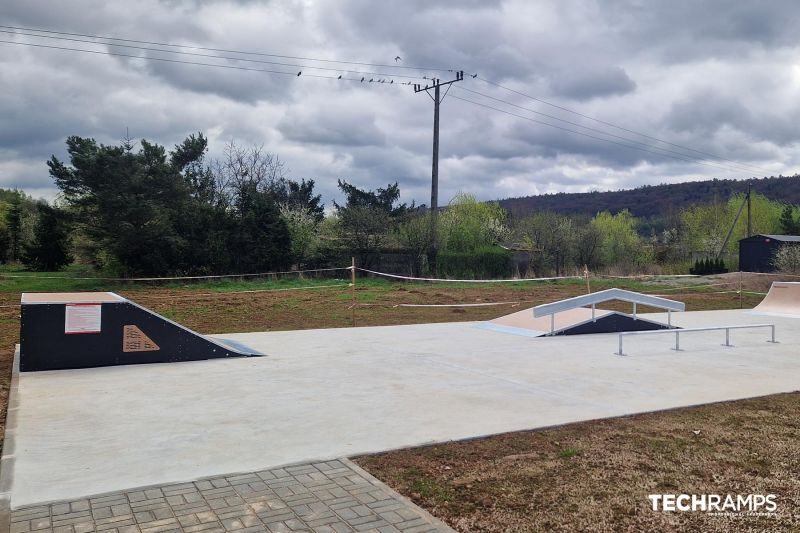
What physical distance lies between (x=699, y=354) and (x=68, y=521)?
9.08m

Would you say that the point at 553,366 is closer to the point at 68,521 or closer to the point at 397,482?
the point at 397,482

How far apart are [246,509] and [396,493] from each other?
0.90 metres

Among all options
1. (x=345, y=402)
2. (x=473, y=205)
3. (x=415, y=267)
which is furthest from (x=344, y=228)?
(x=345, y=402)

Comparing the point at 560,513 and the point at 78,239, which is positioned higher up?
the point at 78,239

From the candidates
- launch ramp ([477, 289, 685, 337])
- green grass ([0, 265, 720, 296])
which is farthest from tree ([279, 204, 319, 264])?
launch ramp ([477, 289, 685, 337])

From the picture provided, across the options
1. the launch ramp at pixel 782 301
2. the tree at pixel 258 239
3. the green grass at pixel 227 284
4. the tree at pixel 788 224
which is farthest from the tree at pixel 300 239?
the tree at pixel 788 224

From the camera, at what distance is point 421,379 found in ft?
24.5

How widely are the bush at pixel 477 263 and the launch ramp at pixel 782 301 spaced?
673 inches

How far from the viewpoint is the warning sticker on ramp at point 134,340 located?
27.1ft

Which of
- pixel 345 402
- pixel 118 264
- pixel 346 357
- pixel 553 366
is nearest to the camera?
pixel 345 402

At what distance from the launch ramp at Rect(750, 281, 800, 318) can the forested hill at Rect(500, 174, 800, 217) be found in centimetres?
8246

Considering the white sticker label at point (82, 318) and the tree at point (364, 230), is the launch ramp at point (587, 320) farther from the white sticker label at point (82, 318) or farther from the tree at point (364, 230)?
the tree at point (364, 230)

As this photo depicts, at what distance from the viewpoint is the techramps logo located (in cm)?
361

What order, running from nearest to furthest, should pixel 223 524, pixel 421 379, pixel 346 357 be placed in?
pixel 223 524
pixel 421 379
pixel 346 357
